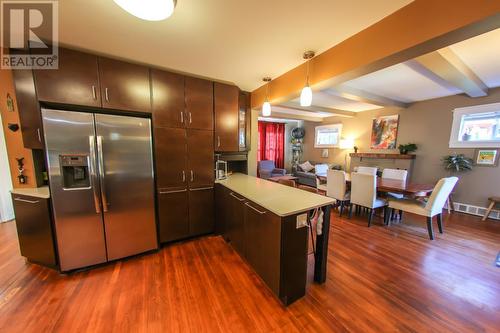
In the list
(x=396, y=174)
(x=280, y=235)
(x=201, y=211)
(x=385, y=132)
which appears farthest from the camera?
(x=385, y=132)

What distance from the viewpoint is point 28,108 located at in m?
1.82

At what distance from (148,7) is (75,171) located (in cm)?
181

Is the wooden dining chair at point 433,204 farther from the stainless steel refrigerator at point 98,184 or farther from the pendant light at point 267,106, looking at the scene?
the stainless steel refrigerator at point 98,184

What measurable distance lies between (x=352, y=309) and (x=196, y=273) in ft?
5.05

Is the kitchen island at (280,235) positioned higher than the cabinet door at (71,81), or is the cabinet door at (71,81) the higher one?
the cabinet door at (71,81)

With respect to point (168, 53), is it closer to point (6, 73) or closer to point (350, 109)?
point (6, 73)

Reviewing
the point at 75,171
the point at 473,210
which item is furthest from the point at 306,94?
the point at 473,210

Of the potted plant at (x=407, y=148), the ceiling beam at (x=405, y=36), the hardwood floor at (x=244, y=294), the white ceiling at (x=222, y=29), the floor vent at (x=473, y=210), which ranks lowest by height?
the hardwood floor at (x=244, y=294)

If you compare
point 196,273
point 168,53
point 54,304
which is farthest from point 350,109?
Answer: point 54,304

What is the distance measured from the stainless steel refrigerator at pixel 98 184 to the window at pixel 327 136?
5.89 meters

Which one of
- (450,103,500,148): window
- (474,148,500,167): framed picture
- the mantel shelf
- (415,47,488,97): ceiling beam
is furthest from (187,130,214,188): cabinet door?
(474,148,500,167): framed picture

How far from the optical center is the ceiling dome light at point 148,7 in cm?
97

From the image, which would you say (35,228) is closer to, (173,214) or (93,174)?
(93,174)

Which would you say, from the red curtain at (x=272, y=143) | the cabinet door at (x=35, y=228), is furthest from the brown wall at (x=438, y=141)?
the cabinet door at (x=35, y=228)
